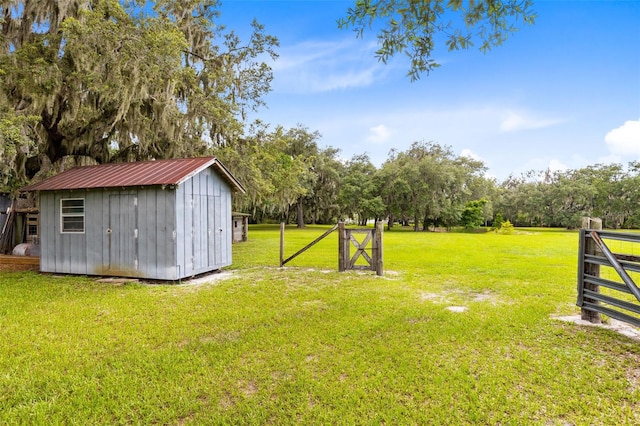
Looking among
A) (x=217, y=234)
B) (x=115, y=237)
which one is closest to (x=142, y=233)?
(x=115, y=237)

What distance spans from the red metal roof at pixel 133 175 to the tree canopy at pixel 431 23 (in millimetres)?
5522

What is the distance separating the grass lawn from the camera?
2793mm

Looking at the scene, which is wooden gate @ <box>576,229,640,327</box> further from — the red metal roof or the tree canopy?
the red metal roof

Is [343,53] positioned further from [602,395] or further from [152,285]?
[602,395]

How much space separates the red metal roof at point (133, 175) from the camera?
7.72 metres

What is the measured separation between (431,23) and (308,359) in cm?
402

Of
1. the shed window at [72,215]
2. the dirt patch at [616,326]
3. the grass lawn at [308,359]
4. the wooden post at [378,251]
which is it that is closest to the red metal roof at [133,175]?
the shed window at [72,215]

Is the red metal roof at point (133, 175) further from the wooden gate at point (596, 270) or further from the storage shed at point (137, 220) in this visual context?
the wooden gate at point (596, 270)

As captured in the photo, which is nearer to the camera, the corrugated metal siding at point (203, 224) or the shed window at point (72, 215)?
the corrugated metal siding at point (203, 224)

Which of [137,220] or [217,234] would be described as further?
[217,234]

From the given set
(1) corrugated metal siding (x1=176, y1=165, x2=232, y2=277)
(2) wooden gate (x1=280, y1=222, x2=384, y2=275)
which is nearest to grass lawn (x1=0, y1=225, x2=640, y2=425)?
(1) corrugated metal siding (x1=176, y1=165, x2=232, y2=277)

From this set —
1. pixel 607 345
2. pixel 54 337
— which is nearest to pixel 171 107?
pixel 54 337

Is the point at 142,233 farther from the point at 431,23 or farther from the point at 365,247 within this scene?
the point at 431,23

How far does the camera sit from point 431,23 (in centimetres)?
364
